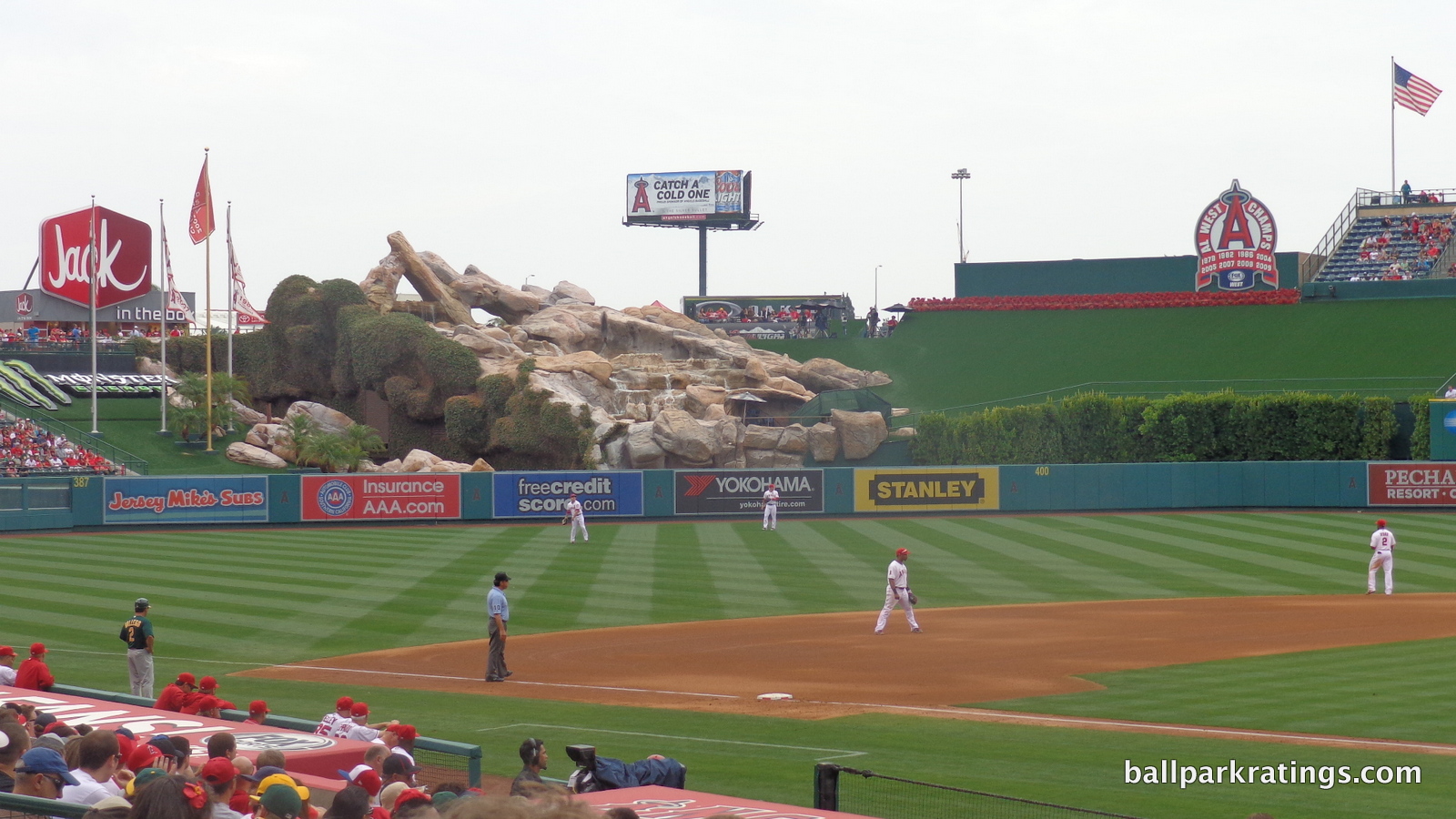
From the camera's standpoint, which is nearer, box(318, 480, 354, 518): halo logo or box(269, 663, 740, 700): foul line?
box(269, 663, 740, 700): foul line

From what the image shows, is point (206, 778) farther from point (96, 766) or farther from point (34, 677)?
point (34, 677)

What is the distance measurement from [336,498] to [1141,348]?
42.3 meters

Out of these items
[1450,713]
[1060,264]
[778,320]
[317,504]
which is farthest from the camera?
[778,320]

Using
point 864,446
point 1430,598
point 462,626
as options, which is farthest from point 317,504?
point 1430,598

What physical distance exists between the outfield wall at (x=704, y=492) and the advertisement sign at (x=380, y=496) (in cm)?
4

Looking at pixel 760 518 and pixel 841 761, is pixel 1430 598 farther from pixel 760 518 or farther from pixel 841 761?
pixel 760 518

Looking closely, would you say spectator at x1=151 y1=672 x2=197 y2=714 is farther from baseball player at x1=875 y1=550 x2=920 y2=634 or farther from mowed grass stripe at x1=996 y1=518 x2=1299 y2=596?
mowed grass stripe at x1=996 y1=518 x2=1299 y2=596

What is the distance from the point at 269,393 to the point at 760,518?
30.9 meters

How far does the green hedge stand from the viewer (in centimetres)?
5100

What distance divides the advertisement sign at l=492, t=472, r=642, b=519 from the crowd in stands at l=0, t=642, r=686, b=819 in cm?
3532

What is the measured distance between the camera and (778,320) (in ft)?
284

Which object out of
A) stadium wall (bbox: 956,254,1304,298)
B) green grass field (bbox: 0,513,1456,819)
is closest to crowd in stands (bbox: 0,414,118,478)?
green grass field (bbox: 0,513,1456,819)

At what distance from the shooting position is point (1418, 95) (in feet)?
202

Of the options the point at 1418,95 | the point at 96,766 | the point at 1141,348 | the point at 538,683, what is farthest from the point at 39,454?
the point at 1418,95
